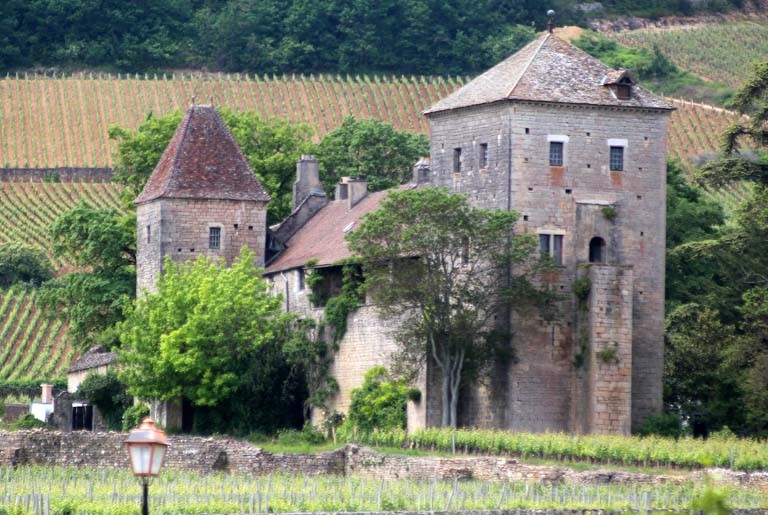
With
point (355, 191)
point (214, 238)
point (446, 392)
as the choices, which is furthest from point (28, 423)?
point (446, 392)

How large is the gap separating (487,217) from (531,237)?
135 cm

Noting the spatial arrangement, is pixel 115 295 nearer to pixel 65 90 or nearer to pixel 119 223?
pixel 119 223

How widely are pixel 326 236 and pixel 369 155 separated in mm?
15220

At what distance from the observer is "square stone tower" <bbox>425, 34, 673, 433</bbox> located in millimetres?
55531

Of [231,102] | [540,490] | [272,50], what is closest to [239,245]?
[540,490]

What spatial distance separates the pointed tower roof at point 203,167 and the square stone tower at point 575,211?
316 inches

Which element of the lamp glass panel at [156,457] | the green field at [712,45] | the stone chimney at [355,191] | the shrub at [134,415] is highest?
the green field at [712,45]

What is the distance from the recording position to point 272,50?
15312cm

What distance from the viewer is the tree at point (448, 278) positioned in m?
55.6

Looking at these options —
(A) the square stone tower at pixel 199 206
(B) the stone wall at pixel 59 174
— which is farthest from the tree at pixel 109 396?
(B) the stone wall at pixel 59 174

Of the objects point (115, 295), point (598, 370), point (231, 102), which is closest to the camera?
point (598, 370)

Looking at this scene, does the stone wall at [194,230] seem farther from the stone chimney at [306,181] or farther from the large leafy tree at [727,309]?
the large leafy tree at [727,309]

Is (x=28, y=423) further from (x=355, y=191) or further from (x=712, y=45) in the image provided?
(x=712, y=45)

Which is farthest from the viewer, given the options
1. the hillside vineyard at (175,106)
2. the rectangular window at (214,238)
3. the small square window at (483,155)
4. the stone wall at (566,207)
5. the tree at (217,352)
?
the hillside vineyard at (175,106)
